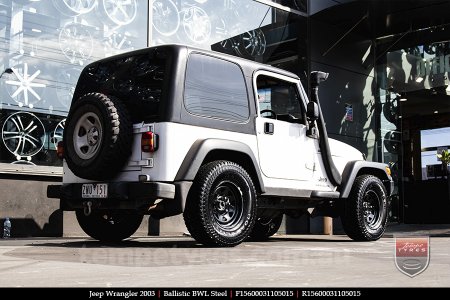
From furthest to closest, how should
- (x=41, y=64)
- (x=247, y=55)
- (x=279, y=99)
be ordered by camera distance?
(x=247, y=55)
(x=41, y=64)
(x=279, y=99)

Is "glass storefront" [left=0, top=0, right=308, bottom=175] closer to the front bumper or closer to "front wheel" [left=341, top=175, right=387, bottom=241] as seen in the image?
the front bumper

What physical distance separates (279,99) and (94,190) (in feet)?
9.10

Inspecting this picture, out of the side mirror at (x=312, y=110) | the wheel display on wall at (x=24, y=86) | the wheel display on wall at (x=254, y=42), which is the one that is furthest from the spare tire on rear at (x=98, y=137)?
the wheel display on wall at (x=254, y=42)

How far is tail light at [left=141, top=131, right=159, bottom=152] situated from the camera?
5.92m

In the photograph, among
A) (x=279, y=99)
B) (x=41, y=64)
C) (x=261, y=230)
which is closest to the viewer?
(x=279, y=99)

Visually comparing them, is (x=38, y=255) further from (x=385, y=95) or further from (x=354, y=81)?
(x=385, y=95)

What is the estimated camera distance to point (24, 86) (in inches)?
359

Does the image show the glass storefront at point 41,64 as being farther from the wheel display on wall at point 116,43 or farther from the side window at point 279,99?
the side window at point 279,99

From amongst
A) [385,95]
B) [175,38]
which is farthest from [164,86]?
[385,95]

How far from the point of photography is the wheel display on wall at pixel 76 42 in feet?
32.2

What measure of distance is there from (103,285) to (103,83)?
3.97 m

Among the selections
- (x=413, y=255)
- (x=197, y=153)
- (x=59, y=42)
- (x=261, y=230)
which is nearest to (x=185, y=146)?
(x=197, y=153)

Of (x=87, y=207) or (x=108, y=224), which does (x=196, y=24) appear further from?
(x=87, y=207)
